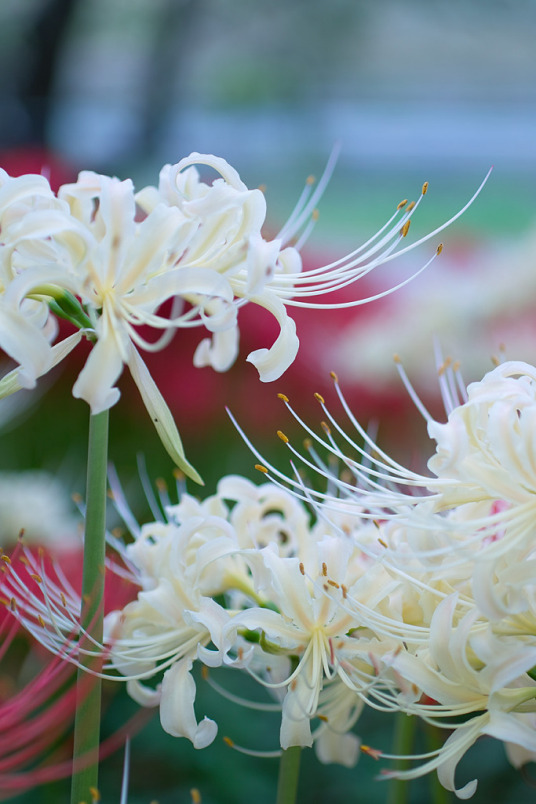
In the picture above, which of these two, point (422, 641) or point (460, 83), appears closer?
point (422, 641)

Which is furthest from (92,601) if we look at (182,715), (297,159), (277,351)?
(297,159)

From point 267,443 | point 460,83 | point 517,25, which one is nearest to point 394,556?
point 267,443

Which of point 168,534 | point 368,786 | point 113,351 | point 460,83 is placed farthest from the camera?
point 460,83

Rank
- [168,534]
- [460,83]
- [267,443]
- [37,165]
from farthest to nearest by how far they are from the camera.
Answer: [460,83], [37,165], [267,443], [168,534]

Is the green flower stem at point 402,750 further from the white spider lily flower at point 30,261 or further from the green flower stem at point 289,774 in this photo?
the white spider lily flower at point 30,261

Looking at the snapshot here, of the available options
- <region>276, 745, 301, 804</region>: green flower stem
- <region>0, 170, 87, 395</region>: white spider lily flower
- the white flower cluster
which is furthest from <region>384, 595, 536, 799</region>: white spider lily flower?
<region>0, 170, 87, 395</region>: white spider lily flower

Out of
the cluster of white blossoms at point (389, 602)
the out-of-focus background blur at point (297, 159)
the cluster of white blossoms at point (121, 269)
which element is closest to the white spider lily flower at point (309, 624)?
the cluster of white blossoms at point (389, 602)

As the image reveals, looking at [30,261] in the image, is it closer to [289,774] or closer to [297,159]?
[289,774]

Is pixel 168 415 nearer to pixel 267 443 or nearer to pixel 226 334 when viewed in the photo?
pixel 226 334
